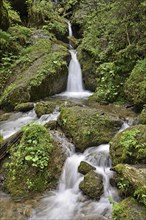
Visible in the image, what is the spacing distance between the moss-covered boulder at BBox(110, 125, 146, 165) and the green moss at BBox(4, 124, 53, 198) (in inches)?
58.2

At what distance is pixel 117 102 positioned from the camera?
958cm

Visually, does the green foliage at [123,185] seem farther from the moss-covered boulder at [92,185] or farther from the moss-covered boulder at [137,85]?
the moss-covered boulder at [137,85]

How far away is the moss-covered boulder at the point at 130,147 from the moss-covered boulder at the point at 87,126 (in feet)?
2.35

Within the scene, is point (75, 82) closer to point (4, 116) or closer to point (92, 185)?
point (4, 116)

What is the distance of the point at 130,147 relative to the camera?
5484 millimetres

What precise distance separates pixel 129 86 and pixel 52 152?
4.21 metres

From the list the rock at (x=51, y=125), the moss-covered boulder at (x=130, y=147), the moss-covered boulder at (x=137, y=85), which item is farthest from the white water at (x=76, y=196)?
the moss-covered boulder at (x=137, y=85)

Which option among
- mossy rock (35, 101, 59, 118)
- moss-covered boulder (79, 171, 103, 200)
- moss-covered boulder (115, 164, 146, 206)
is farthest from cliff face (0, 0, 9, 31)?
moss-covered boulder (115, 164, 146, 206)

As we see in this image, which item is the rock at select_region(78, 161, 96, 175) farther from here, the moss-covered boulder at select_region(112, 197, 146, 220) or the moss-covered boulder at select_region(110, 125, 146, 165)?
the moss-covered boulder at select_region(112, 197, 146, 220)

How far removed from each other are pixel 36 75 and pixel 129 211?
24.3ft

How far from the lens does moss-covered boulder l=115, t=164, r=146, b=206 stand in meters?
4.30

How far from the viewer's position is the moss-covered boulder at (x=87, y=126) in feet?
21.3

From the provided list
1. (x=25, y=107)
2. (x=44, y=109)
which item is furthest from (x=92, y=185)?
(x=25, y=107)

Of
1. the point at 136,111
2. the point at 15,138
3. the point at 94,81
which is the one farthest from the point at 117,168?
the point at 94,81
